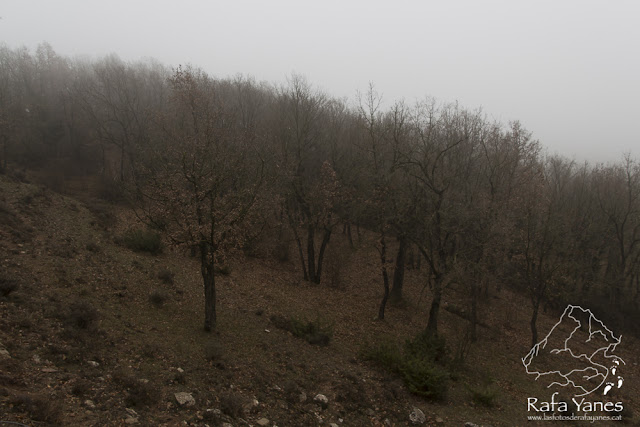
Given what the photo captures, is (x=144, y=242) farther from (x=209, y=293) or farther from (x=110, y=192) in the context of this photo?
(x=110, y=192)

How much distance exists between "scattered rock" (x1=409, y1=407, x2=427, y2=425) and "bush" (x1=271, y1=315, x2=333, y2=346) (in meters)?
4.17

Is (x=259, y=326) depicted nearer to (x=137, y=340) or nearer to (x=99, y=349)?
(x=137, y=340)

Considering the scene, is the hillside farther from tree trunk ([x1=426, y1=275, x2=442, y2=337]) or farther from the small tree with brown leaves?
tree trunk ([x1=426, y1=275, x2=442, y2=337])

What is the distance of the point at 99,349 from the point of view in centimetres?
803

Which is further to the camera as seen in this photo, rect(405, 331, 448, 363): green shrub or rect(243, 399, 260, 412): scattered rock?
rect(405, 331, 448, 363): green shrub

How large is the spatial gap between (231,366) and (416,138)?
12.5 metres

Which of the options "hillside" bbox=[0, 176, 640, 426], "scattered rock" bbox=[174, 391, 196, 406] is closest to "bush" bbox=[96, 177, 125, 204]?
"hillside" bbox=[0, 176, 640, 426]

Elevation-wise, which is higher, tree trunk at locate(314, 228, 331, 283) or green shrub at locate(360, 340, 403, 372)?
tree trunk at locate(314, 228, 331, 283)

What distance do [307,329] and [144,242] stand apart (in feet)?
29.7

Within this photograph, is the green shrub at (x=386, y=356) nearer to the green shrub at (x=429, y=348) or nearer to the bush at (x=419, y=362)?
the bush at (x=419, y=362)

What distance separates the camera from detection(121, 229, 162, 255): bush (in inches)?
653

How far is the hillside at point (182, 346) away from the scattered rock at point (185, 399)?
0.10 meters

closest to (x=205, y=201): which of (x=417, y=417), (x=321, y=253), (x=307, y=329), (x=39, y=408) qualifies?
(x=307, y=329)

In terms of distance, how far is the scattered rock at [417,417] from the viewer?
8.65m
